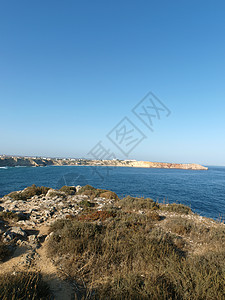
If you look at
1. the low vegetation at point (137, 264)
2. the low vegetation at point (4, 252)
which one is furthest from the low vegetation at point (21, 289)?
the low vegetation at point (4, 252)

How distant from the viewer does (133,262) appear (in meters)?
5.05

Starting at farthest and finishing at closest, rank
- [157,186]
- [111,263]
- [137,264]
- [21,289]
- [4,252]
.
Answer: [157,186], [4,252], [111,263], [137,264], [21,289]

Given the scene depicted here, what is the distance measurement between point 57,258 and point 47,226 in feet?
12.8

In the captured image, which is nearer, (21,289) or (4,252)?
(21,289)

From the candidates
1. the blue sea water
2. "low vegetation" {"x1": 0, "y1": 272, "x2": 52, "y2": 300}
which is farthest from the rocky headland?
the blue sea water

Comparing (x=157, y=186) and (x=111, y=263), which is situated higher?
→ (x=111, y=263)

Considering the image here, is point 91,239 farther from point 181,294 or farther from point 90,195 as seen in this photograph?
point 90,195

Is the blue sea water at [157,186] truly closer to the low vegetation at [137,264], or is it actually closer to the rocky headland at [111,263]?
the low vegetation at [137,264]

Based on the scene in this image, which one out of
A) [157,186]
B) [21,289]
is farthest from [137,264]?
[157,186]

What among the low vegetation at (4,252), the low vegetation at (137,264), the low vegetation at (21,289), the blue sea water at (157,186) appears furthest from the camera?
the blue sea water at (157,186)

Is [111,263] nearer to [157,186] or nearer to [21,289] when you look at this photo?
[21,289]

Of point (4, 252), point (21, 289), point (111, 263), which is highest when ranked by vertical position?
point (21, 289)

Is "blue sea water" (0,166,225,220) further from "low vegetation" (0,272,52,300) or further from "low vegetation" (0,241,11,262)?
"low vegetation" (0,241,11,262)

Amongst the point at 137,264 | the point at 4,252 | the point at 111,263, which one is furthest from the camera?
the point at 4,252
